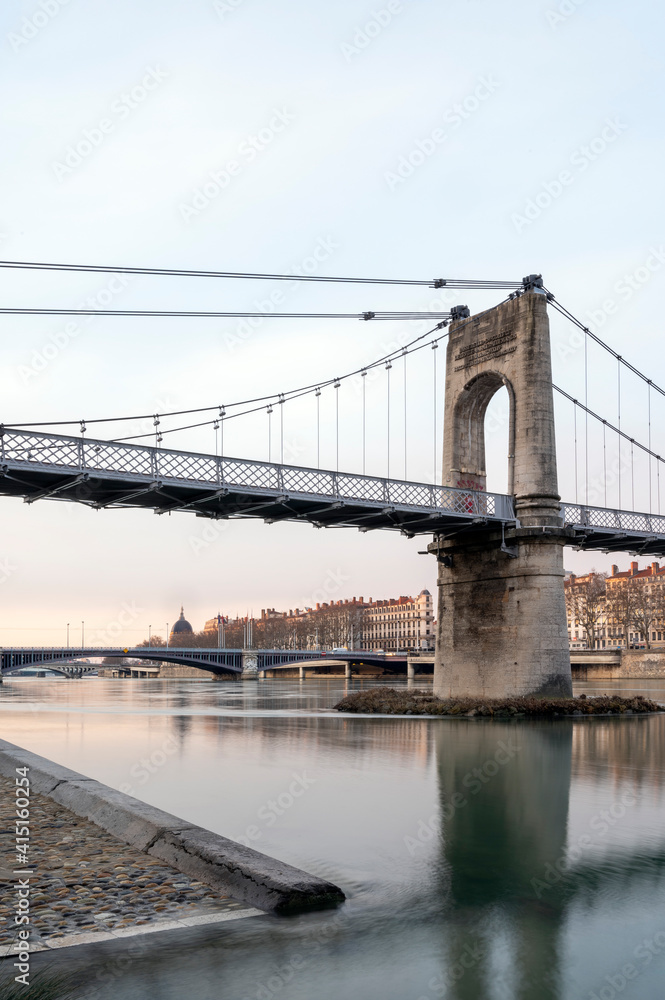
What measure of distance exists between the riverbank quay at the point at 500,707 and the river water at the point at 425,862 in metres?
8.03

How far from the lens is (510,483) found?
34062mm

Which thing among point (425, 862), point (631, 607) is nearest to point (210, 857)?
point (425, 862)

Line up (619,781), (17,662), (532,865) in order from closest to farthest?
(532,865) → (619,781) → (17,662)

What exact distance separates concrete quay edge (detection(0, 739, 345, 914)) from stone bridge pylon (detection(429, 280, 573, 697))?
2451cm

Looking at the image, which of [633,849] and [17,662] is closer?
[633,849]

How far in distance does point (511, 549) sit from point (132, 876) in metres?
27.5

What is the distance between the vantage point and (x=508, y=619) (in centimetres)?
3344

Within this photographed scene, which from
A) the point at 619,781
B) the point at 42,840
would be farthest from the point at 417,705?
the point at 42,840

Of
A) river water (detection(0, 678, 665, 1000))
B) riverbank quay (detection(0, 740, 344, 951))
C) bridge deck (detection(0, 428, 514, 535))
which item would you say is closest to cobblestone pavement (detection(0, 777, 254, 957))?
riverbank quay (detection(0, 740, 344, 951))

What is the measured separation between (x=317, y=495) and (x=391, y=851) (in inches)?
831

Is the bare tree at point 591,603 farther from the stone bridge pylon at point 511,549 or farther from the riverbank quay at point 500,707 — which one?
the stone bridge pylon at point 511,549

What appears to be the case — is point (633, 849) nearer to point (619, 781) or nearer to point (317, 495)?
point (619, 781)

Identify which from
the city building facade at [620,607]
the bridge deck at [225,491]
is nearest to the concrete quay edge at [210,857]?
the bridge deck at [225,491]

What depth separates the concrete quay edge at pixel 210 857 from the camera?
7.08m
